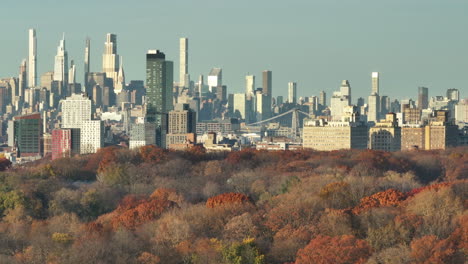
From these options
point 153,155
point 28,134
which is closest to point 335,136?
point 153,155

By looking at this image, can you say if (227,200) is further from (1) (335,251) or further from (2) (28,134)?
(2) (28,134)

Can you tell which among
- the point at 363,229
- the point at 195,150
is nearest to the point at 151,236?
the point at 363,229

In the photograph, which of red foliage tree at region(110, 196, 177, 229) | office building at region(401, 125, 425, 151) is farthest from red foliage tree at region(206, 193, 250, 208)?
office building at region(401, 125, 425, 151)

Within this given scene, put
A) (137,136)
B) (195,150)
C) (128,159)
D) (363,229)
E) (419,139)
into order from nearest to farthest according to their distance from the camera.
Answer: (363,229) < (128,159) < (195,150) < (419,139) < (137,136)

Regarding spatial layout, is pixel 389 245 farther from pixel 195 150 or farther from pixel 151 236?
pixel 195 150

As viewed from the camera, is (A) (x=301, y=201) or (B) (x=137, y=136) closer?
(A) (x=301, y=201)


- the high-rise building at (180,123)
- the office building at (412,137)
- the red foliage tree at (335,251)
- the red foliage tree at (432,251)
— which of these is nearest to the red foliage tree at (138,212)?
the red foliage tree at (335,251)

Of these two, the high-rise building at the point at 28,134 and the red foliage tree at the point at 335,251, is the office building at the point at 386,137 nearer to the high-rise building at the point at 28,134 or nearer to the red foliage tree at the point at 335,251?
the high-rise building at the point at 28,134
